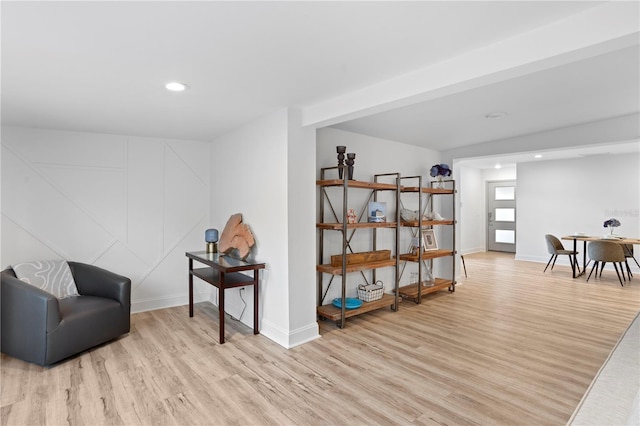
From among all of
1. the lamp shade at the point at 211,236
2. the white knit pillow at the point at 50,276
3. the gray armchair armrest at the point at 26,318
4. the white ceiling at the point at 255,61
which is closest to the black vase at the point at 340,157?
the white ceiling at the point at 255,61

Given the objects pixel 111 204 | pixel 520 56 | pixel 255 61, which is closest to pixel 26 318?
pixel 111 204

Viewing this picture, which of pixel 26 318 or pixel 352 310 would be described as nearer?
pixel 26 318

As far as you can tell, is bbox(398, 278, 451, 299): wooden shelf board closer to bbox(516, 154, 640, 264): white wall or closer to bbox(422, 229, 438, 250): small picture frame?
bbox(422, 229, 438, 250): small picture frame

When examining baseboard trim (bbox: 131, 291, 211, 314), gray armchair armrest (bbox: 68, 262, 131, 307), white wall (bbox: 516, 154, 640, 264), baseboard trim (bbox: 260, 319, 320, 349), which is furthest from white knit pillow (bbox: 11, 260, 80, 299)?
white wall (bbox: 516, 154, 640, 264)

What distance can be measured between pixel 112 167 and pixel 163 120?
1.10 m

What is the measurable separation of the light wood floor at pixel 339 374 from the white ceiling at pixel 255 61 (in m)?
2.18

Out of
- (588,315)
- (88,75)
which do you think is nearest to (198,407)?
(88,75)

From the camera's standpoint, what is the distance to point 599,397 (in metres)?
2.25

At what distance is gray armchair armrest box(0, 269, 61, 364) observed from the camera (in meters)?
2.69

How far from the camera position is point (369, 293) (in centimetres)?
406

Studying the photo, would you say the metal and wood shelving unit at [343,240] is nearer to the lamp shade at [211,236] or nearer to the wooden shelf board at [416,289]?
the wooden shelf board at [416,289]

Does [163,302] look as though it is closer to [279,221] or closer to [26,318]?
[26,318]

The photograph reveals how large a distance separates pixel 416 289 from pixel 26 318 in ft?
13.8

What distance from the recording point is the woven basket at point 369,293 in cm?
406
